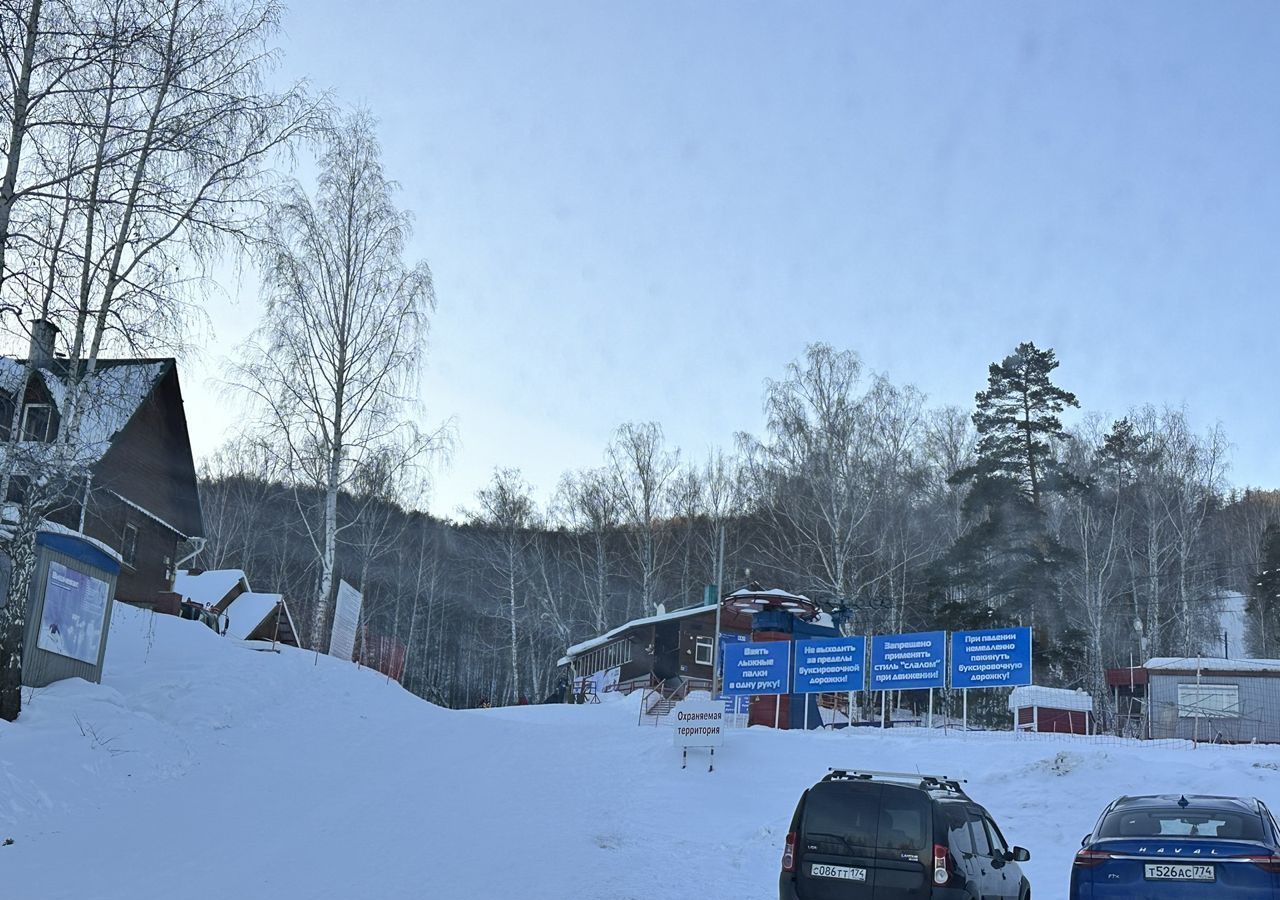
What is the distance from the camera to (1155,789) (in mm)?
17359

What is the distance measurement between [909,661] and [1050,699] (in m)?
10.8

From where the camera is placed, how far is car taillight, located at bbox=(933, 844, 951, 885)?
9.16 meters

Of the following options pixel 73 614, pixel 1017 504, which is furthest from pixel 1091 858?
pixel 1017 504

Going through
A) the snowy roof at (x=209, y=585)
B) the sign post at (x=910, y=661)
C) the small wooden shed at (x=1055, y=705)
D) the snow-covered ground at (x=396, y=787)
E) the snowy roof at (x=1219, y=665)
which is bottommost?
the snow-covered ground at (x=396, y=787)

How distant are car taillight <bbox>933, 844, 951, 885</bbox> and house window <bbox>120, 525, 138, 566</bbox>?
29711 mm

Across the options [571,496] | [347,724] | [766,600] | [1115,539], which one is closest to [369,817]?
[347,724]

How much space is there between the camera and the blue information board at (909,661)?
26453 mm

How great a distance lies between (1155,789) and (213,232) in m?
17.0

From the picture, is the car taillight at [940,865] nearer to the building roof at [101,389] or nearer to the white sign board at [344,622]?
the building roof at [101,389]

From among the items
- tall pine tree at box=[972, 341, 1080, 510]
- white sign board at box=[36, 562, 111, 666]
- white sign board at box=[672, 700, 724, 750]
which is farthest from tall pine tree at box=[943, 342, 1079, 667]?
white sign board at box=[36, 562, 111, 666]

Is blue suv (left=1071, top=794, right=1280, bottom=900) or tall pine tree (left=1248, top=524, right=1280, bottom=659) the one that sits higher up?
tall pine tree (left=1248, top=524, right=1280, bottom=659)

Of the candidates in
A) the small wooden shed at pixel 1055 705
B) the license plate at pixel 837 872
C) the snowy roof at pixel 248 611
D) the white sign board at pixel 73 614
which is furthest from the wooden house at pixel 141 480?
the small wooden shed at pixel 1055 705

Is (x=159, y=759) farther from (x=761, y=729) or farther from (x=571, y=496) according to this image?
(x=571, y=496)

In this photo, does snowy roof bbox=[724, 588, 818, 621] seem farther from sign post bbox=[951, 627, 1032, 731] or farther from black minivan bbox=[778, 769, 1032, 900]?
black minivan bbox=[778, 769, 1032, 900]
